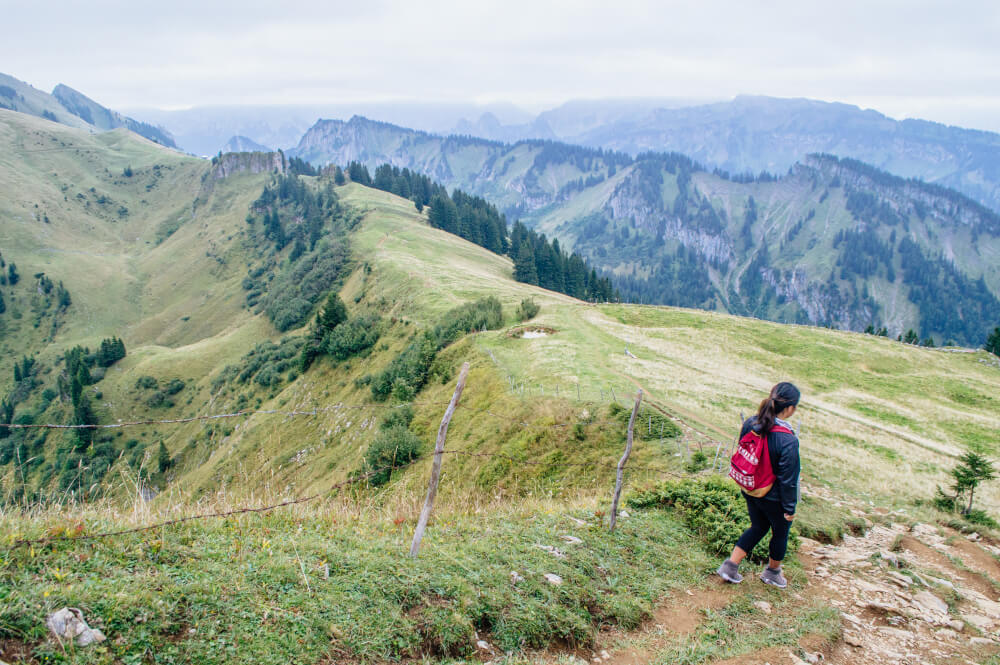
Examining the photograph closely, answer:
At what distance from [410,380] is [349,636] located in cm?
3003

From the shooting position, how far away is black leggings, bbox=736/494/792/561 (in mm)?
7650

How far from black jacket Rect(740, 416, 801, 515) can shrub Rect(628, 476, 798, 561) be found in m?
2.06

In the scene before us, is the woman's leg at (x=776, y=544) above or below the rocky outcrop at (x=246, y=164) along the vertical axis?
below

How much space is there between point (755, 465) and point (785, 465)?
419 millimetres

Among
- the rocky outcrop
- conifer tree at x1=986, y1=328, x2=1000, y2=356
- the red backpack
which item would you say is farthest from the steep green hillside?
the rocky outcrop

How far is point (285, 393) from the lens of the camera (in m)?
54.1

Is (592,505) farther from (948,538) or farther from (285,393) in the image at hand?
(285,393)

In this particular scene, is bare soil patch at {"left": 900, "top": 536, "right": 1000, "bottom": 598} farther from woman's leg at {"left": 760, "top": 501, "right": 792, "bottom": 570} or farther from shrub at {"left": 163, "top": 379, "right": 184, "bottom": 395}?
shrub at {"left": 163, "top": 379, "right": 184, "bottom": 395}

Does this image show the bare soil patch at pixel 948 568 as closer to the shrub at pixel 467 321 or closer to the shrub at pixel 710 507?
the shrub at pixel 710 507

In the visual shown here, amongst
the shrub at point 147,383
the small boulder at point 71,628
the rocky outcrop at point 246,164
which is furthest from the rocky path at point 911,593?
the rocky outcrop at point 246,164

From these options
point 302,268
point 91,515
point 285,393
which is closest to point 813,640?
point 91,515

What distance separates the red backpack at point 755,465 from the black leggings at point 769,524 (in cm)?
27

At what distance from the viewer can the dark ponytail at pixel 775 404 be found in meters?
7.28

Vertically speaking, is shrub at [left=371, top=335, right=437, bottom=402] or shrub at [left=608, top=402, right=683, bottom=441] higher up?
shrub at [left=608, top=402, right=683, bottom=441]
